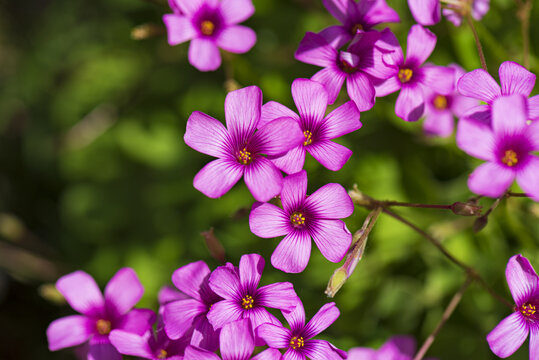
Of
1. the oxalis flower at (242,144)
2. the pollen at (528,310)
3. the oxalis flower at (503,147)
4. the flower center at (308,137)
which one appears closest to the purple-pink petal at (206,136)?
the oxalis flower at (242,144)

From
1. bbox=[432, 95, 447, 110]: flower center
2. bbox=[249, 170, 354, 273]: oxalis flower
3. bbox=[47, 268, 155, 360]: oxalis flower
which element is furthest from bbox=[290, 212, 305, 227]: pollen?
bbox=[432, 95, 447, 110]: flower center

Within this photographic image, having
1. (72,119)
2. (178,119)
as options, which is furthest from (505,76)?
(72,119)

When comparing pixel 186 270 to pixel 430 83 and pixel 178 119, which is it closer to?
pixel 430 83

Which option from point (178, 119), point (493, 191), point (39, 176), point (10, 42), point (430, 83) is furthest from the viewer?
point (10, 42)

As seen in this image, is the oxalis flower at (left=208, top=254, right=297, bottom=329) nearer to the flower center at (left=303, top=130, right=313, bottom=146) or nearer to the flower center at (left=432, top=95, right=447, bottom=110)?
the flower center at (left=303, top=130, right=313, bottom=146)

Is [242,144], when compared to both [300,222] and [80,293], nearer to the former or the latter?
[300,222]

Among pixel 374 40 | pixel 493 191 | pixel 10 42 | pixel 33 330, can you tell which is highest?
pixel 374 40

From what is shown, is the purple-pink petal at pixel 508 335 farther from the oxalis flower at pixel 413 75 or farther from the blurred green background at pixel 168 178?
the oxalis flower at pixel 413 75

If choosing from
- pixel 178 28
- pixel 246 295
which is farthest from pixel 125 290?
pixel 178 28
